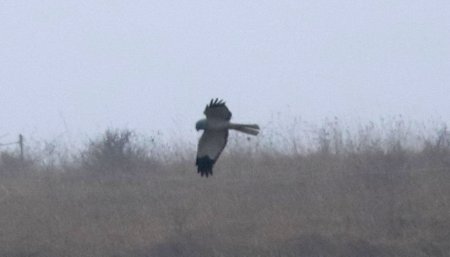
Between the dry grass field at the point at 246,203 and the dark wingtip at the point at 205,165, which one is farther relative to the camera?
the dry grass field at the point at 246,203

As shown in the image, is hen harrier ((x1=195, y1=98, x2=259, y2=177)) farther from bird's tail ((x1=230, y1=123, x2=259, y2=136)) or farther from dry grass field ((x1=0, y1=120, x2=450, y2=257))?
dry grass field ((x1=0, y1=120, x2=450, y2=257))

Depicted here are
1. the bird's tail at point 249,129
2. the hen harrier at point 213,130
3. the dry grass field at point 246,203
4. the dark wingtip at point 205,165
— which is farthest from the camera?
the dry grass field at point 246,203

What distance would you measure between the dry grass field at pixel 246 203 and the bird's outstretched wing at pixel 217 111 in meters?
5.66

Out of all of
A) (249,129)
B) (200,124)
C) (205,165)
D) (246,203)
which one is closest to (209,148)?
(205,165)

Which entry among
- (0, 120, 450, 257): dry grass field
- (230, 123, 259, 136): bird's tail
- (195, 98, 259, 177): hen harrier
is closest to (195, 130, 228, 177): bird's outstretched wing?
(195, 98, 259, 177): hen harrier

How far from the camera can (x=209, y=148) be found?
9.52 m

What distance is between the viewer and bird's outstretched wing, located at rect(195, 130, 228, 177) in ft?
30.6

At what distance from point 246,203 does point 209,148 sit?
21.8 feet

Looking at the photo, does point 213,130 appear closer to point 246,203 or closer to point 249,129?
point 249,129

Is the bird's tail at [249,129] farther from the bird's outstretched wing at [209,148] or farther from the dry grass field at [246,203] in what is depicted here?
the dry grass field at [246,203]

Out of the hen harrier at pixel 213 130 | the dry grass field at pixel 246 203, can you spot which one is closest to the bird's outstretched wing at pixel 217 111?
the hen harrier at pixel 213 130

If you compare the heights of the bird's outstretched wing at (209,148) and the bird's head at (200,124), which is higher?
the bird's head at (200,124)

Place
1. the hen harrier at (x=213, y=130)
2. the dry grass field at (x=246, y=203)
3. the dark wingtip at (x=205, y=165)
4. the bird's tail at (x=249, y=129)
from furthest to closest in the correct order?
the dry grass field at (x=246, y=203), the dark wingtip at (x=205, y=165), the hen harrier at (x=213, y=130), the bird's tail at (x=249, y=129)

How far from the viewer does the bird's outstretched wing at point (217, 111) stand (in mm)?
8961
